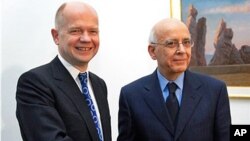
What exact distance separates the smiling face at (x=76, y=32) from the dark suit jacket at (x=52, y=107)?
0.09m

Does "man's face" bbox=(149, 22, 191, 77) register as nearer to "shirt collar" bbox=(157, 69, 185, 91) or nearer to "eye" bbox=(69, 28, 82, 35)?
"shirt collar" bbox=(157, 69, 185, 91)

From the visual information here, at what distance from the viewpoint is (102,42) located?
2826 mm

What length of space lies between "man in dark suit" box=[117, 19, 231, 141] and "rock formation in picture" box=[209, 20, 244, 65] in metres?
0.58

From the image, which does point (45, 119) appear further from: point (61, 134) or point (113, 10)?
point (113, 10)

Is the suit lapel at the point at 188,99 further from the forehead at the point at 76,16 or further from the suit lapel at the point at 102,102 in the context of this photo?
the forehead at the point at 76,16

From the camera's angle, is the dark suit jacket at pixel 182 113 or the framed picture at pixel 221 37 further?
the framed picture at pixel 221 37

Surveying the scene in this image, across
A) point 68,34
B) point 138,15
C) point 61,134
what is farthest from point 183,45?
point 138,15

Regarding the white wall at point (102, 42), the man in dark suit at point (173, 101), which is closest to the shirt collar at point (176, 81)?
the man in dark suit at point (173, 101)

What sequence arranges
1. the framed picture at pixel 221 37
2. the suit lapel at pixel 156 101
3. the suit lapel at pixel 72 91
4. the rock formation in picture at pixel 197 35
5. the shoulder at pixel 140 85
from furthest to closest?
the rock formation in picture at pixel 197 35 < the framed picture at pixel 221 37 < the shoulder at pixel 140 85 < the suit lapel at pixel 156 101 < the suit lapel at pixel 72 91

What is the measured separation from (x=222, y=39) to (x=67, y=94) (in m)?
1.20

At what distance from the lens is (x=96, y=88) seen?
6.35 ft

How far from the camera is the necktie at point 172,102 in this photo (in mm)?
1815

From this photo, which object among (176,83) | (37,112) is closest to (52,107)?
(37,112)

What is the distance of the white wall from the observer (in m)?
2.73
